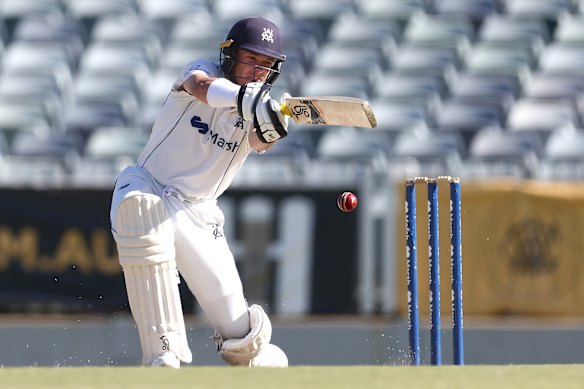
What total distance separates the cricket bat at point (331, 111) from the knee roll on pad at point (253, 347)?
3.04 feet

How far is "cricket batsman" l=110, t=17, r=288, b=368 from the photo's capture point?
4355mm

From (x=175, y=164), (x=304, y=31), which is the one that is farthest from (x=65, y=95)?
(x=175, y=164)

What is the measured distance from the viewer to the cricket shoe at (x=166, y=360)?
4277 mm

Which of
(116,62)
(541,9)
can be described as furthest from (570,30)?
(116,62)

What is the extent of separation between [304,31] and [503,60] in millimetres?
1647

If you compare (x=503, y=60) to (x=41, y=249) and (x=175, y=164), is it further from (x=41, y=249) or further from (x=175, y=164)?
(x=175, y=164)

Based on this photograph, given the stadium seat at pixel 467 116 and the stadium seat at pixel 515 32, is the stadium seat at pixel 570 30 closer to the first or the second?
the stadium seat at pixel 515 32

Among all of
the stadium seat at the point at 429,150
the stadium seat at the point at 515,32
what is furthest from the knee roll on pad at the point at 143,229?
the stadium seat at the point at 515,32

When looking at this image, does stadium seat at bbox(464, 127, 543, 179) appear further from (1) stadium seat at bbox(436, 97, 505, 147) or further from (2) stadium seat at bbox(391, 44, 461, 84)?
(2) stadium seat at bbox(391, 44, 461, 84)

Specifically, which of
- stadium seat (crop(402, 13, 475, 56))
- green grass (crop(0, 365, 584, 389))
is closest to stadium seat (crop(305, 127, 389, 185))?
stadium seat (crop(402, 13, 475, 56))

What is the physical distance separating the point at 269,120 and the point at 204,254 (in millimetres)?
714

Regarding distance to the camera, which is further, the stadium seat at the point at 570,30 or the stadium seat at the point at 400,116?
the stadium seat at the point at 570,30

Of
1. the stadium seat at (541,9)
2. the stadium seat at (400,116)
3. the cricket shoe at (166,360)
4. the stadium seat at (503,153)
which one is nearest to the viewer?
the cricket shoe at (166,360)

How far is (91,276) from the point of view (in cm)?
754
